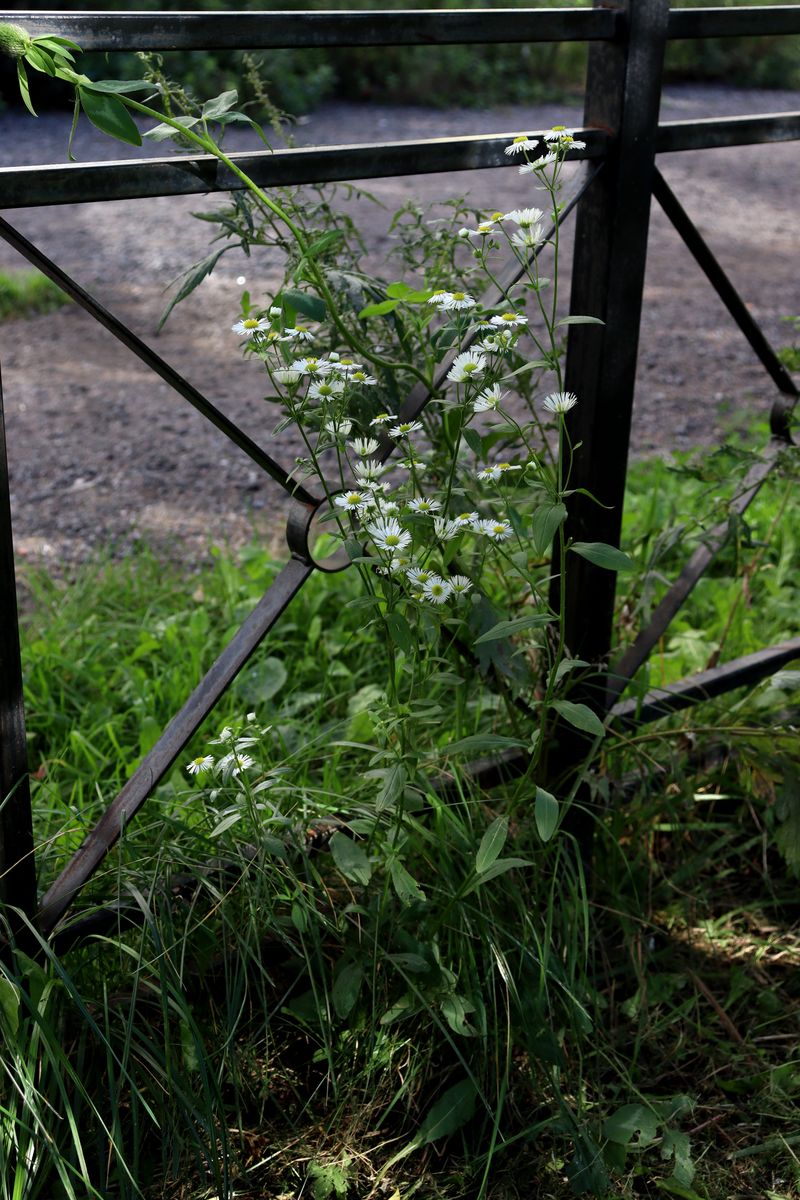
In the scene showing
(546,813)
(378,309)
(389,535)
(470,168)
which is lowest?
(546,813)

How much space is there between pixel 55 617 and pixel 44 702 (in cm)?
40

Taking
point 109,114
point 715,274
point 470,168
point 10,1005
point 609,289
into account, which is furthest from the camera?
point 715,274

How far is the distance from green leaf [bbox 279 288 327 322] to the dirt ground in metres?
1.02

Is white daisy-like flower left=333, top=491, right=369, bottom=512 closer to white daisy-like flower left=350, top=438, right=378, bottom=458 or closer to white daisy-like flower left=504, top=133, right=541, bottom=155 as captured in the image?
white daisy-like flower left=350, top=438, right=378, bottom=458

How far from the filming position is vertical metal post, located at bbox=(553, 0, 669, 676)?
64.8 inches

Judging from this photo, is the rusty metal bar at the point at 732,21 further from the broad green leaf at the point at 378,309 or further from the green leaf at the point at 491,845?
the green leaf at the point at 491,845

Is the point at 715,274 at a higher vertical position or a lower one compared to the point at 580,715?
higher

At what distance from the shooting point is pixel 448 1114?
1.51 meters

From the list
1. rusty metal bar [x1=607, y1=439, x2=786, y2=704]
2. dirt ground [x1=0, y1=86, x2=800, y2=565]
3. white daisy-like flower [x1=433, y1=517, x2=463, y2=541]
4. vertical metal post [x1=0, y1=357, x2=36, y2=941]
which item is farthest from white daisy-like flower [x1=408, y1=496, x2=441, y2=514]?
dirt ground [x1=0, y1=86, x2=800, y2=565]

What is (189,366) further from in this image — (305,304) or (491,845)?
(491,845)

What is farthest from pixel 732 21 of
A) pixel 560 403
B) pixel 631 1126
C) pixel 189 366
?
pixel 189 366

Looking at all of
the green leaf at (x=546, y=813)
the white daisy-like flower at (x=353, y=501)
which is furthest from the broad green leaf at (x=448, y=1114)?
the white daisy-like flower at (x=353, y=501)

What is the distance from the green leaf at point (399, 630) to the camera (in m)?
1.41

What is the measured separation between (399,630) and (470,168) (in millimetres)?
608
